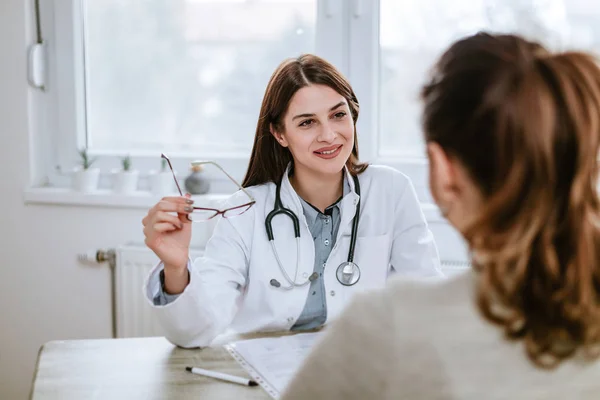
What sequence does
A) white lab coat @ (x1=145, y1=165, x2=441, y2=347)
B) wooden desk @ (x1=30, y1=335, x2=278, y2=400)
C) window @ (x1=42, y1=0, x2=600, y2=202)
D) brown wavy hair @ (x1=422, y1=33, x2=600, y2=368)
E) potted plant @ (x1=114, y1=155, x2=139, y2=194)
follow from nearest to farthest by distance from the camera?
brown wavy hair @ (x1=422, y1=33, x2=600, y2=368) → wooden desk @ (x1=30, y1=335, x2=278, y2=400) → white lab coat @ (x1=145, y1=165, x2=441, y2=347) → window @ (x1=42, y1=0, x2=600, y2=202) → potted plant @ (x1=114, y1=155, x2=139, y2=194)

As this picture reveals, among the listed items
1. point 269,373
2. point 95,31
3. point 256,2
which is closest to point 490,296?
point 269,373

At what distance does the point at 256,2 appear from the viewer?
2.49 m

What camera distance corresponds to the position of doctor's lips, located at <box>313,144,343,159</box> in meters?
1.78

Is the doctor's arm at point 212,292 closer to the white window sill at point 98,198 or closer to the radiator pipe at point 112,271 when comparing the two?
the white window sill at point 98,198

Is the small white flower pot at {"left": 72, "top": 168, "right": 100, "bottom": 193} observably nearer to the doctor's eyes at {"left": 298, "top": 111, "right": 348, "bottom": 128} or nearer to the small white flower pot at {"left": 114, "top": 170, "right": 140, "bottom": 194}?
the small white flower pot at {"left": 114, "top": 170, "right": 140, "bottom": 194}

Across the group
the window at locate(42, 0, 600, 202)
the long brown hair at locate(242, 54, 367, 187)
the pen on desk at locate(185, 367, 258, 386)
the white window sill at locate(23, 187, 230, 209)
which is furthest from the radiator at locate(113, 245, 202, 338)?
the pen on desk at locate(185, 367, 258, 386)

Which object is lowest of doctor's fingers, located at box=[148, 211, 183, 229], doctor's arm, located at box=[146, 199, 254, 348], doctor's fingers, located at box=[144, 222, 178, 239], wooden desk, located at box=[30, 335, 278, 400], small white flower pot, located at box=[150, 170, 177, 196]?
wooden desk, located at box=[30, 335, 278, 400]

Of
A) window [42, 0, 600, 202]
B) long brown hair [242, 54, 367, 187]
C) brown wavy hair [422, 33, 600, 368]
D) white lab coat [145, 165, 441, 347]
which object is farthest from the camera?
window [42, 0, 600, 202]

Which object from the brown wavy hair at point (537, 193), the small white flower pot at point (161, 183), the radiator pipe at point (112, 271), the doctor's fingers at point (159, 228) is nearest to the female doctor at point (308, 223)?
the doctor's fingers at point (159, 228)

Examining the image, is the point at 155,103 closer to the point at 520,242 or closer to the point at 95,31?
the point at 95,31

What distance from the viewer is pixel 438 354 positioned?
27.5 inches

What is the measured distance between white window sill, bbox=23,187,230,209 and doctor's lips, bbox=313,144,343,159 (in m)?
0.71

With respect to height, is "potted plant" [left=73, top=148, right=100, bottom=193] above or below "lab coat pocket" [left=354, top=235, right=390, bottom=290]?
above

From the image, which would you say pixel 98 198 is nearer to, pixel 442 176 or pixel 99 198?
pixel 99 198
